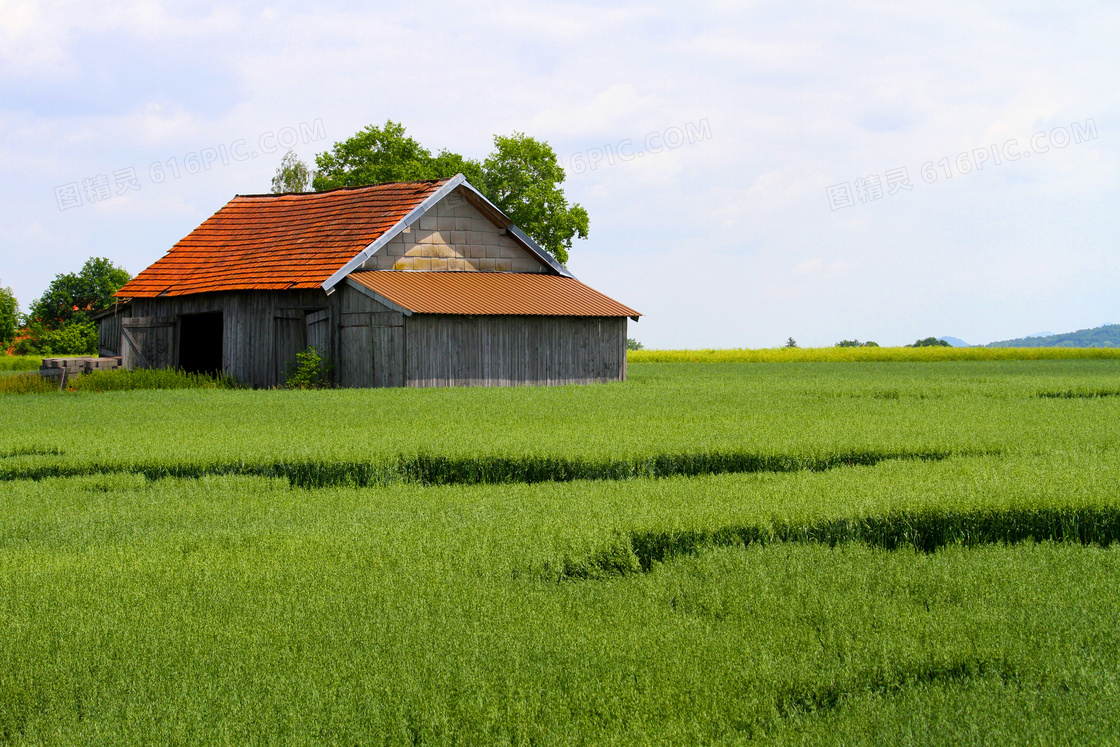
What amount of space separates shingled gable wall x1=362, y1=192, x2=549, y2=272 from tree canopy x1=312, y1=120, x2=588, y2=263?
22689 millimetres

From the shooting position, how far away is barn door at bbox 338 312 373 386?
28.3 metres

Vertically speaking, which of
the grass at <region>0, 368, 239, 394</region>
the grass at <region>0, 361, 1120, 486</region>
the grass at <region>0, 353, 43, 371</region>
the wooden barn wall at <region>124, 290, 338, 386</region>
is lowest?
the grass at <region>0, 361, 1120, 486</region>

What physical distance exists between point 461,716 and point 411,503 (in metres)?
5.00

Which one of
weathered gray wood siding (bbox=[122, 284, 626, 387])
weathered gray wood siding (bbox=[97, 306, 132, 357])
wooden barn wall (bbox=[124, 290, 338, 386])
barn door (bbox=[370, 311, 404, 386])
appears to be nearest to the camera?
barn door (bbox=[370, 311, 404, 386])

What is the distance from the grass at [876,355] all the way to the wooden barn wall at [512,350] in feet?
92.5

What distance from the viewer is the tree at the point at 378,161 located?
5512 centimetres

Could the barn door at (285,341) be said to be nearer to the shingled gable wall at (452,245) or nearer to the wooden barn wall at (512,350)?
the shingled gable wall at (452,245)

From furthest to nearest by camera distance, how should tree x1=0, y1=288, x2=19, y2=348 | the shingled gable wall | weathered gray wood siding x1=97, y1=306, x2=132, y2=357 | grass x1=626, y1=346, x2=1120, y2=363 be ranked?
1. tree x1=0, y1=288, x2=19, y2=348
2. grass x1=626, y1=346, x2=1120, y2=363
3. weathered gray wood siding x1=97, y1=306, x2=132, y2=357
4. the shingled gable wall

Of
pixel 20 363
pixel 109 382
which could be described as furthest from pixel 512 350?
pixel 20 363

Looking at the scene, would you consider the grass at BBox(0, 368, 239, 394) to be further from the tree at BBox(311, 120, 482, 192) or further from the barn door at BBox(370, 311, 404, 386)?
the tree at BBox(311, 120, 482, 192)

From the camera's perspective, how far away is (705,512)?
315 inches

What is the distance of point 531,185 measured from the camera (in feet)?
184

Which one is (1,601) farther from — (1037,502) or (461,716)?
(1037,502)

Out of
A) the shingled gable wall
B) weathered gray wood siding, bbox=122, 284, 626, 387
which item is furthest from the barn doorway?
the shingled gable wall
